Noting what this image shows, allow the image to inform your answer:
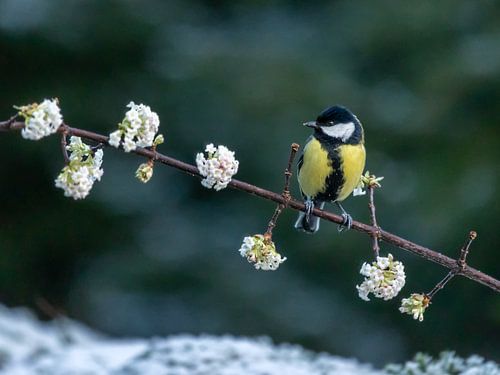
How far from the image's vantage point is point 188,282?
5.75 meters

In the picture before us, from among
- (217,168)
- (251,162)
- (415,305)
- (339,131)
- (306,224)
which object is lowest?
(415,305)

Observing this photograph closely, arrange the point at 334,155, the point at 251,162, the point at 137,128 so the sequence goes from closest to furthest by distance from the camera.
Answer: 1. the point at 137,128
2. the point at 334,155
3. the point at 251,162

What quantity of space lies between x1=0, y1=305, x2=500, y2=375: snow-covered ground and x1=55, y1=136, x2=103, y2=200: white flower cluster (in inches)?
41.6

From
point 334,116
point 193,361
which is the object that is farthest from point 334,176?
point 193,361

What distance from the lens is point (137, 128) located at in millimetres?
1806

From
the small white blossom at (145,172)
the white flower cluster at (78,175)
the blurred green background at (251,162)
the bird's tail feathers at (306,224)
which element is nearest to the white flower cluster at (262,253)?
the small white blossom at (145,172)

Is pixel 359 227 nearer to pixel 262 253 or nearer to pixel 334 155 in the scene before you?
pixel 262 253

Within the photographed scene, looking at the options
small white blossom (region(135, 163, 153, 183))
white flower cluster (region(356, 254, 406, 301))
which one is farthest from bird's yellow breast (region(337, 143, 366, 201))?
small white blossom (region(135, 163, 153, 183))

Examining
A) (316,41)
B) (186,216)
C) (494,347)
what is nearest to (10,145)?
(186,216)

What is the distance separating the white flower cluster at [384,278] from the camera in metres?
1.92

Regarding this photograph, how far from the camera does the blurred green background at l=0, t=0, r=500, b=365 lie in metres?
5.08

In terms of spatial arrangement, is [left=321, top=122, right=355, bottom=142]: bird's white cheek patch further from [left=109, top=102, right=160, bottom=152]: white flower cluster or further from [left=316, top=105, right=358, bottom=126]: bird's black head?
[left=109, top=102, right=160, bottom=152]: white flower cluster

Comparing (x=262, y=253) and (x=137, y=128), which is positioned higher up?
(x=137, y=128)

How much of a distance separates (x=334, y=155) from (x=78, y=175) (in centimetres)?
127
